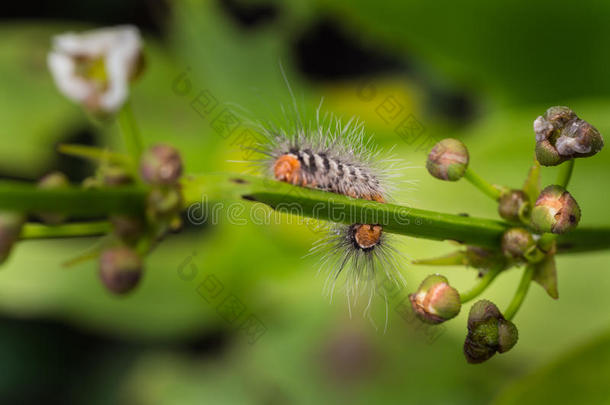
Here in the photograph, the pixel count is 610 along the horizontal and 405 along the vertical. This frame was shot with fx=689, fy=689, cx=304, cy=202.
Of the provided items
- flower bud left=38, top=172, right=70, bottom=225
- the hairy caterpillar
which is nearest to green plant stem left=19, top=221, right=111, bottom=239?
flower bud left=38, top=172, right=70, bottom=225

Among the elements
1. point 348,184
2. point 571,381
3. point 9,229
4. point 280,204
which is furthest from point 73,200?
point 571,381

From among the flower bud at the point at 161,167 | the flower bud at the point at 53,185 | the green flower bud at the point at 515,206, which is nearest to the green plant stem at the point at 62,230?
the flower bud at the point at 53,185

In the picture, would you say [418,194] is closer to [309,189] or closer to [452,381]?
[452,381]

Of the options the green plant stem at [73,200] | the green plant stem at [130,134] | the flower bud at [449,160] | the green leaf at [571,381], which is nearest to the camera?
the green plant stem at [73,200]

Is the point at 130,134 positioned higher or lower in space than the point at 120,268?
higher

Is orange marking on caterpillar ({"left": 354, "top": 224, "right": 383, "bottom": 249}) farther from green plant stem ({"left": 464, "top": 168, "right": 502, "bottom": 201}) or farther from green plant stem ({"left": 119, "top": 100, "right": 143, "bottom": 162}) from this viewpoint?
green plant stem ({"left": 119, "top": 100, "right": 143, "bottom": 162})

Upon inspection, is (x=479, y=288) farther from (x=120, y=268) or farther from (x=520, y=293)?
(x=120, y=268)

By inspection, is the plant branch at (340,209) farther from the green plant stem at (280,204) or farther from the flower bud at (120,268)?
the flower bud at (120,268)
